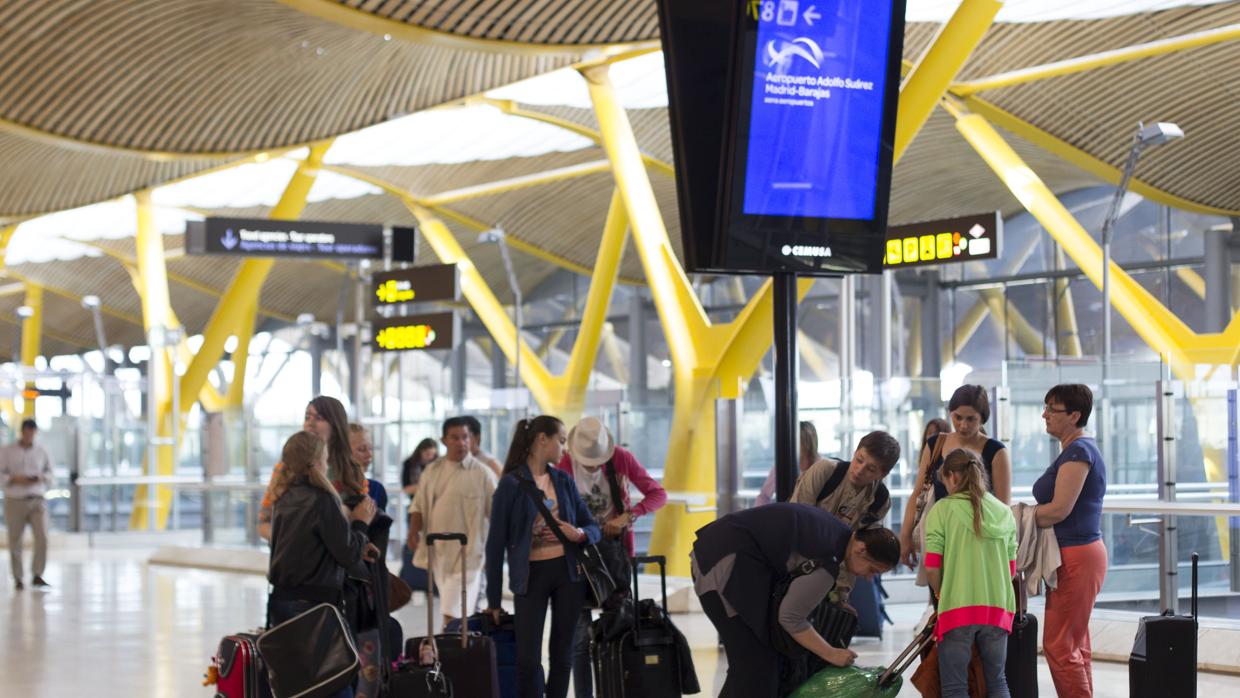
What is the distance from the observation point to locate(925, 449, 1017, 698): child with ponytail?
6047mm

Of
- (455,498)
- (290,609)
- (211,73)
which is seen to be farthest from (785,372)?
(211,73)

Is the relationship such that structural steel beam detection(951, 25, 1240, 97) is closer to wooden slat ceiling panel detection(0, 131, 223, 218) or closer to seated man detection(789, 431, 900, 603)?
wooden slat ceiling panel detection(0, 131, 223, 218)

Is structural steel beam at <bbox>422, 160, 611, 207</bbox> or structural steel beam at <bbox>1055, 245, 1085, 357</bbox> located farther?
structural steel beam at <bbox>1055, 245, 1085, 357</bbox>

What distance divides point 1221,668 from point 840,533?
5028 mm

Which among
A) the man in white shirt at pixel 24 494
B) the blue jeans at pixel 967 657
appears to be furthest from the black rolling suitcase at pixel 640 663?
the man in white shirt at pixel 24 494

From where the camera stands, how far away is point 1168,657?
7.00m

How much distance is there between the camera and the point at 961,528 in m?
6.09

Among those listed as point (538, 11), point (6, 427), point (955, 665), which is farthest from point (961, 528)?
point (6, 427)

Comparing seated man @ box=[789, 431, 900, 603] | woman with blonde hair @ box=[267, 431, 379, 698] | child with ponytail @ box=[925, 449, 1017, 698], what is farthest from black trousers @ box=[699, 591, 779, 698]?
woman with blonde hair @ box=[267, 431, 379, 698]

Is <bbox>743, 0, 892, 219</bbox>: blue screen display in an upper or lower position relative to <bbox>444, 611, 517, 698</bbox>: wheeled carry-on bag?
upper

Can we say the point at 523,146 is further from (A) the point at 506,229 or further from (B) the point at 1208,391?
(B) the point at 1208,391

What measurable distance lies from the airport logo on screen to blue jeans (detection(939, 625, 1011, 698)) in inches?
342

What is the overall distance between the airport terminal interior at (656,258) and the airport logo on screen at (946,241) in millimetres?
43

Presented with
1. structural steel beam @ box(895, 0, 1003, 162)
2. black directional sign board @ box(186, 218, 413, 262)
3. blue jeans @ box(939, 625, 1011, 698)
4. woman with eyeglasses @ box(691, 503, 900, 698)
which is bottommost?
blue jeans @ box(939, 625, 1011, 698)
